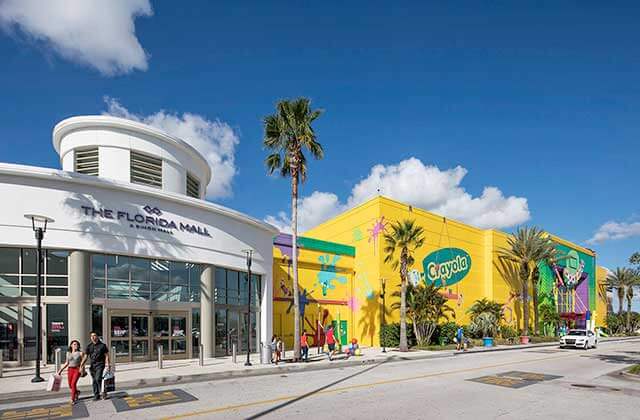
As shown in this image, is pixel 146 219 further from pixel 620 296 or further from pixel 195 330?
pixel 620 296

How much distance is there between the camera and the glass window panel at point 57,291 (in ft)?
60.2

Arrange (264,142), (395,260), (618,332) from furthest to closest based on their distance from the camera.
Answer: (618,332), (395,260), (264,142)

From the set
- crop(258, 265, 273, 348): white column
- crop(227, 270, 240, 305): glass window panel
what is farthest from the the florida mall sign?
crop(258, 265, 273, 348): white column

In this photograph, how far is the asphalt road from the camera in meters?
10.6

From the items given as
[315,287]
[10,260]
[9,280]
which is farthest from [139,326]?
[315,287]

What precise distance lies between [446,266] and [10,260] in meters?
33.2

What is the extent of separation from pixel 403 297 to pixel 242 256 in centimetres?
1142

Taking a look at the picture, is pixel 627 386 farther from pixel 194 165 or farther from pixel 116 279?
pixel 194 165

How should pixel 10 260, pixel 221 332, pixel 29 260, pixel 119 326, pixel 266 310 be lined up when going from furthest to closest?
pixel 266 310
pixel 221 332
pixel 119 326
pixel 29 260
pixel 10 260

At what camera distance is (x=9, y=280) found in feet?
58.9

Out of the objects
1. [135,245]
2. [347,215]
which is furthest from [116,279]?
[347,215]

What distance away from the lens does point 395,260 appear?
3597cm

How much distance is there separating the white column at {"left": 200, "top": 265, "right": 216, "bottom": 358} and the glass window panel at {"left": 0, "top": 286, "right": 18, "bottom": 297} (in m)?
7.73

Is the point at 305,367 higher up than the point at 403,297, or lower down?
lower down
